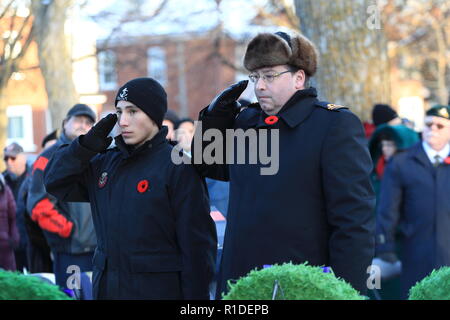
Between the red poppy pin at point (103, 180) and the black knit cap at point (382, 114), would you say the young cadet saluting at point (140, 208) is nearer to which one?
the red poppy pin at point (103, 180)

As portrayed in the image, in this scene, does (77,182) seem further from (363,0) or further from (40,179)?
(363,0)

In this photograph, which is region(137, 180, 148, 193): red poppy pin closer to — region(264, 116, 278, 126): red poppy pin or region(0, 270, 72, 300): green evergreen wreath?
region(264, 116, 278, 126): red poppy pin

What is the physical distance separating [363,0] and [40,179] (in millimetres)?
3457

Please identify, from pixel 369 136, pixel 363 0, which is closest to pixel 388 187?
pixel 369 136

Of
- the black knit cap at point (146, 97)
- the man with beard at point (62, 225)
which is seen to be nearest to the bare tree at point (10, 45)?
the man with beard at point (62, 225)

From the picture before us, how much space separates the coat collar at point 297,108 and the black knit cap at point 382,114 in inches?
162

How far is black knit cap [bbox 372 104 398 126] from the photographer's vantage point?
24.5 feet

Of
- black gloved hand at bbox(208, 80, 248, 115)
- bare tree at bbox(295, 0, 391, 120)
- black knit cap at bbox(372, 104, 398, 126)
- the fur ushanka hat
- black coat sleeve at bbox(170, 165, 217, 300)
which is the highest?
bare tree at bbox(295, 0, 391, 120)

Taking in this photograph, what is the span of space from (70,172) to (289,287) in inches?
78.4

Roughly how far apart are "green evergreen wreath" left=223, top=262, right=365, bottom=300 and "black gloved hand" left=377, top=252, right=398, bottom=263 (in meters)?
4.89

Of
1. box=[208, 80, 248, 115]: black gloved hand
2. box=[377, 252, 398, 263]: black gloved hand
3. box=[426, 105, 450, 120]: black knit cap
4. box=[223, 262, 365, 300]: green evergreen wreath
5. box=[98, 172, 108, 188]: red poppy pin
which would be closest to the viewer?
box=[223, 262, 365, 300]: green evergreen wreath

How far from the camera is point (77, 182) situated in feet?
12.7

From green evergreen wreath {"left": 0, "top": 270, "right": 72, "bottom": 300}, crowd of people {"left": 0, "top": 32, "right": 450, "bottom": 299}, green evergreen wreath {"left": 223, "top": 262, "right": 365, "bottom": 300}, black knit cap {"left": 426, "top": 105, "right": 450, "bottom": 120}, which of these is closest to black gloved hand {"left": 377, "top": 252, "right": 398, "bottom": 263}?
black knit cap {"left": 426, "top": 105, "right": 450, "bottom": 120}

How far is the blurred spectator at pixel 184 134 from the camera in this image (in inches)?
292
